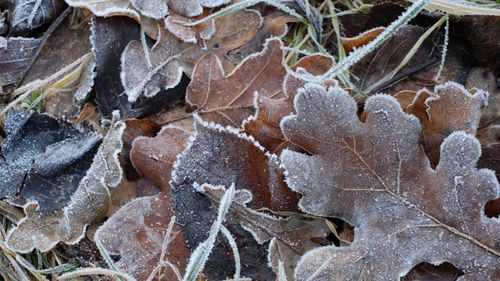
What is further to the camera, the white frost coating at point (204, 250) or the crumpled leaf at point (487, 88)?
the crumpled leaf at point (487, 88)

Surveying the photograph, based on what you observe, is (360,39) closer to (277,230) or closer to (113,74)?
(277,230)

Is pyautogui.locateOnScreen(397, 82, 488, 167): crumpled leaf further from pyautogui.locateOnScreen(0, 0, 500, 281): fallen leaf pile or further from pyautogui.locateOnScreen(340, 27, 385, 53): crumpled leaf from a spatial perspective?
pyautogui.locateOnScreen(340, 27, 385, 53): crumpled leaf

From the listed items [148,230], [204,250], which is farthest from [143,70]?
[204,250]

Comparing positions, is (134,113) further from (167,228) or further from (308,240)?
(308,240)

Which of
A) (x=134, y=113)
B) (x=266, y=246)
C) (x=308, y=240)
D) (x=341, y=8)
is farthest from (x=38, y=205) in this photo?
(x=341, y=8)

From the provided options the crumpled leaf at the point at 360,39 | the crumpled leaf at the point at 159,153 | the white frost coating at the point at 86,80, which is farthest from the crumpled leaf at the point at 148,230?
the crumpled leaf at the point at 360,39

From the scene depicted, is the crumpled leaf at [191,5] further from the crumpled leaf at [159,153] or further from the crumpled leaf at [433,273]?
the crumpled leaf at [433,273]

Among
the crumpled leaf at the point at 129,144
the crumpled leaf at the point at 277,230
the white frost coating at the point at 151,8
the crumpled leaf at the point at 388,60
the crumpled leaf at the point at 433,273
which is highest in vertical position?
the white frost coating at the point at 151,8

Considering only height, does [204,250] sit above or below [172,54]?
below

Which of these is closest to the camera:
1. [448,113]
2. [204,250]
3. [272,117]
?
[204,250]
